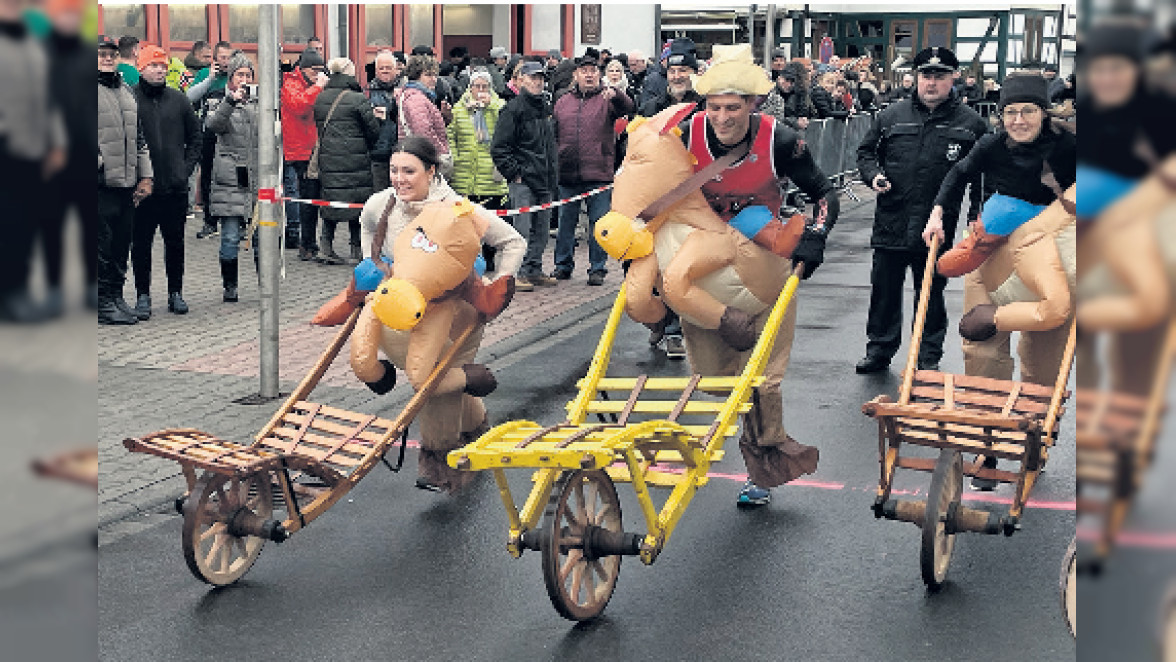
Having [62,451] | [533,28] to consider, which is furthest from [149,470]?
[533,28]

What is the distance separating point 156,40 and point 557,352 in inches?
592

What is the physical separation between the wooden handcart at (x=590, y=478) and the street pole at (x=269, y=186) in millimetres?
3259

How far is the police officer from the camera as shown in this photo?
9094 millimetres

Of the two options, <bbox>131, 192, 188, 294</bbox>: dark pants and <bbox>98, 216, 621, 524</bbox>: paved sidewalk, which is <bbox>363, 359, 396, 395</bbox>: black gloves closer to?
<bbox>98, 216, 621, 524</bbox>: paved sidewalk

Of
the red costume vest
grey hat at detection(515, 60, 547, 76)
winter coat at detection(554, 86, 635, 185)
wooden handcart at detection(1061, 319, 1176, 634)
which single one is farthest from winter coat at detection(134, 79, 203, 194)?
wooden handcart at detection(1061, 319, 1176, 634)

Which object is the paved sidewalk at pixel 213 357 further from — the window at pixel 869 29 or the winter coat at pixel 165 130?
the window at pixel 869 29

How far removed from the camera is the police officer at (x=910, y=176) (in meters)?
9.09

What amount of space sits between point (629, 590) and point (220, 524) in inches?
62.0

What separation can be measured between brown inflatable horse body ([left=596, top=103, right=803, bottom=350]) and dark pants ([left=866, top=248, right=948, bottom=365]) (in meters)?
3.54

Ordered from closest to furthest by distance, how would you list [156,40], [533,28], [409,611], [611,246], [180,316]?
[409,611]
[611,246]
[180,316]
[156,40]
[533,28]

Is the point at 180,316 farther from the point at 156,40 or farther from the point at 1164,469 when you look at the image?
the point at 156,40

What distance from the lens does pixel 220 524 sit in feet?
17.3

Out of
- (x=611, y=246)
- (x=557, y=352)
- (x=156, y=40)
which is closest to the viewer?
(x=611, y=246)

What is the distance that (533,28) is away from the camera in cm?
3005
